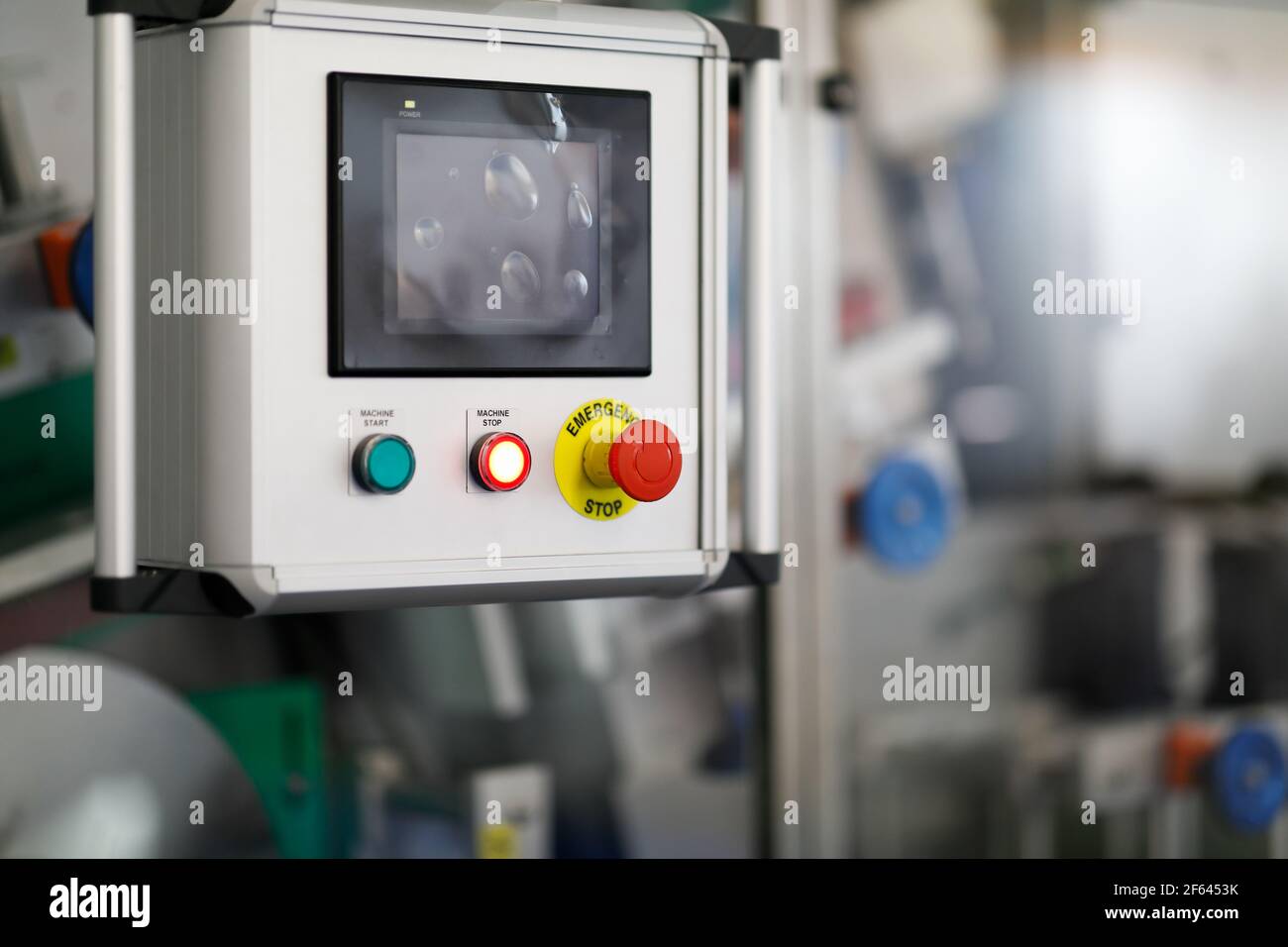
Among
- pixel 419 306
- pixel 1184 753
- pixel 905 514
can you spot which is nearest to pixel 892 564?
pixel 905 514

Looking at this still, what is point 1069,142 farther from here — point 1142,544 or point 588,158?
point 588,158

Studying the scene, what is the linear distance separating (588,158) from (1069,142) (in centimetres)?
87

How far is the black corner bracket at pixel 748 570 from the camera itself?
1.13 m

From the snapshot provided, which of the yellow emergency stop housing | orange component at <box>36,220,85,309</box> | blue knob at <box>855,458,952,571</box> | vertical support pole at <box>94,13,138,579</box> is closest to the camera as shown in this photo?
vertical support pole at <box>94,13,138,579</box>

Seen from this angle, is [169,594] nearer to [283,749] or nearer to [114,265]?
[114,265]

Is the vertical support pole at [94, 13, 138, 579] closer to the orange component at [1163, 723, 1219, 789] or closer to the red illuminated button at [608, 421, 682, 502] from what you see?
→ the red illuminated button at [608, 421, 682, 502]

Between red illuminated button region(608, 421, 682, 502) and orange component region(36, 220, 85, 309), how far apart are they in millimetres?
597

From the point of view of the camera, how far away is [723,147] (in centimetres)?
110

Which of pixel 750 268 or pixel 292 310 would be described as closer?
pixel 292 310

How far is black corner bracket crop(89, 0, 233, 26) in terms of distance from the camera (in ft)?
3.08

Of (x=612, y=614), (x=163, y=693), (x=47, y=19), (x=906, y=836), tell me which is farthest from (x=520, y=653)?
(x=47, y=19)

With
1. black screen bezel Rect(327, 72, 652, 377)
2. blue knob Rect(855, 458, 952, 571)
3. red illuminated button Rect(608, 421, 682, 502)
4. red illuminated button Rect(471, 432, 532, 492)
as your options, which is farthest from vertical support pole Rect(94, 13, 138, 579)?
blue knob Rect(855, 458, 952, 571)

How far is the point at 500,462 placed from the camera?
1.02 m

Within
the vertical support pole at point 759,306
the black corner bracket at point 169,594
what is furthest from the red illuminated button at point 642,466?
the black corner bracket at point 169,594
